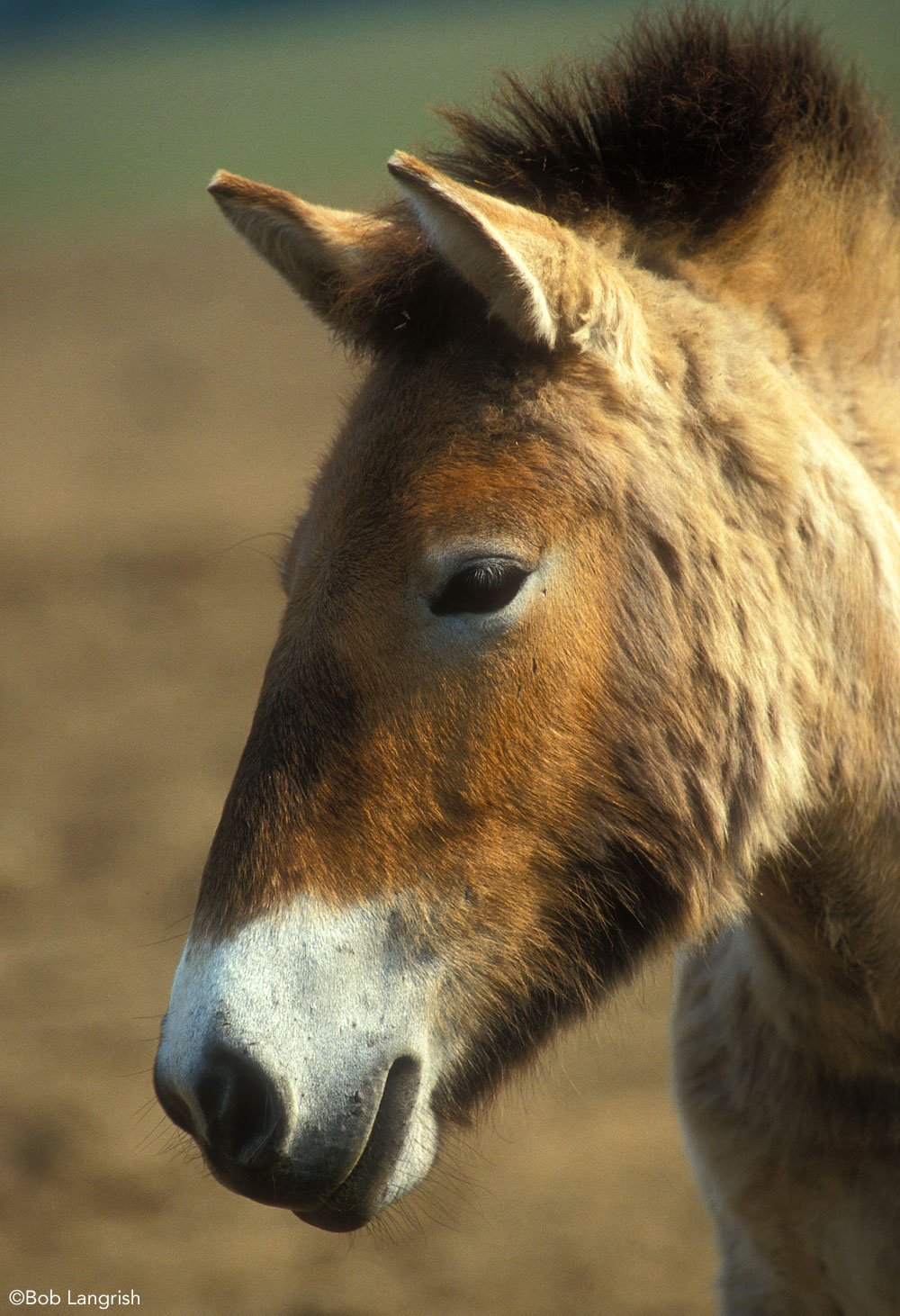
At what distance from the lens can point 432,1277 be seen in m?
3.75

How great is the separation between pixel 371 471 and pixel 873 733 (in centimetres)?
92

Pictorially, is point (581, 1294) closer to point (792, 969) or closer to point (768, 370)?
point (792, 969)

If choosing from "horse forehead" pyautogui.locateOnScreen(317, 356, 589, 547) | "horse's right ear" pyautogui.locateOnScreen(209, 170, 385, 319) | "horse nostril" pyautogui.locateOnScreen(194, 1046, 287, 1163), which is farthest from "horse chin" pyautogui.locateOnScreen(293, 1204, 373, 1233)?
"horse's right ear" pyautogui.locateOnScreen(209, 170, 385, 319)


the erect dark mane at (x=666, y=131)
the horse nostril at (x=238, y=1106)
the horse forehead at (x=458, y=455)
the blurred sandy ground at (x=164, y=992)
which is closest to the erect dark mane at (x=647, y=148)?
the erect dark mane at (x=666, y=131)

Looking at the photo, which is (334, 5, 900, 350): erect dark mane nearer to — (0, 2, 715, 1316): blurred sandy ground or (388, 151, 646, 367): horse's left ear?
(388, 151, 646, 367): horse's left ear

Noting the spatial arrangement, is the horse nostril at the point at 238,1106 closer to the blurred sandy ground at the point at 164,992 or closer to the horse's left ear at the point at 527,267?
the blurred sandy ground at the point at 164,992

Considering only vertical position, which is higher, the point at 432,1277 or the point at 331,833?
the point at 331,833

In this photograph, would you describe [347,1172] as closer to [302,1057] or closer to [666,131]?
[302,1057]

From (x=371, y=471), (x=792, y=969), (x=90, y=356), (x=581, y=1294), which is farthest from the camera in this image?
(x=90, y=356)

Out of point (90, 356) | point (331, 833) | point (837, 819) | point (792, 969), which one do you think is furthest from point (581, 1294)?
point (90, 356)

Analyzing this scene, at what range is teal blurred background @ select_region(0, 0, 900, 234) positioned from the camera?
23891 millimetres

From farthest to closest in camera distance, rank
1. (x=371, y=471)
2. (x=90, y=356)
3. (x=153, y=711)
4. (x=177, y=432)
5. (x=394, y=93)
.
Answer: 1. (x=394, y=93)
2. (x=90, y=356)
3. (x=177, y=432)
4. (x=153, y=711)
5. (x=371, y=471)

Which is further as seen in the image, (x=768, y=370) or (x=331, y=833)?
(x=768, y=370)

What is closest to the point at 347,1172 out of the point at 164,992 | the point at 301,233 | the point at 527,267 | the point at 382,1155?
the point at 382,1155
